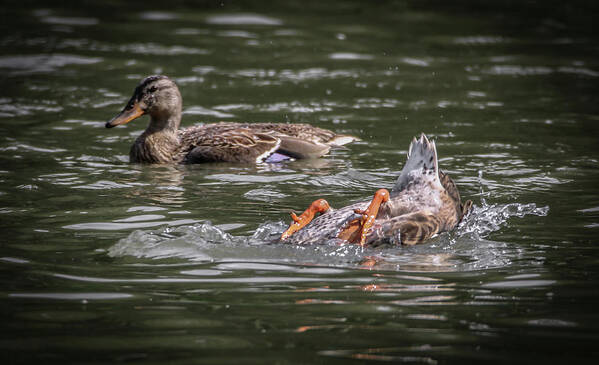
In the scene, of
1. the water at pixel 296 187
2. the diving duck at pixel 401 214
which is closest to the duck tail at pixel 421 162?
the diving duck at pixel 401 214

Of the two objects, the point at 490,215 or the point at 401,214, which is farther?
the point at 490,215

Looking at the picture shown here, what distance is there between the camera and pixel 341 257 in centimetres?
625

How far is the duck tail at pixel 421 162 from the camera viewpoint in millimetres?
7207

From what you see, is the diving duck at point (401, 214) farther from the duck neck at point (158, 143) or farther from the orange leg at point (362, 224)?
the duck neck at point (158, 143)

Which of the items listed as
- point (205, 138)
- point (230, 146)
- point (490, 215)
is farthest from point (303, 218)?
point (205, 138)

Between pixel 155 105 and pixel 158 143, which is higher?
pixel 155 105

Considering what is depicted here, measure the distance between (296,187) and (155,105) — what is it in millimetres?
2560

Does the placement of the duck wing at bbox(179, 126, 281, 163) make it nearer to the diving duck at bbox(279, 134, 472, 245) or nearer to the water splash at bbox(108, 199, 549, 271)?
the diving duck at bbox(279, 134, 472, 245)

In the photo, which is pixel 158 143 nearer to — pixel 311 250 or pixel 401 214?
pixel 401 214

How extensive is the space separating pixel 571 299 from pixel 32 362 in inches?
118

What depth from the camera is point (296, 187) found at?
871 centimetres

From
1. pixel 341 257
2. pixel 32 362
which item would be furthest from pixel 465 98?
pixel 32 362

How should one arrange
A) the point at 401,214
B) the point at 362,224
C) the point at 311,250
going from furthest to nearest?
the point at 401,214 → the point at 362,224 → the point at 311,250

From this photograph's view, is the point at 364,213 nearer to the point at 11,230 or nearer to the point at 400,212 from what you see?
the point at 400,212
